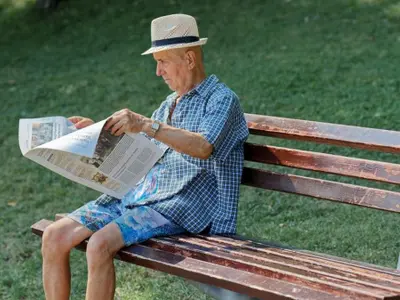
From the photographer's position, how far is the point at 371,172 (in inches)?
128

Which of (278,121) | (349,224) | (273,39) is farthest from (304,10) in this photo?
(278,121)

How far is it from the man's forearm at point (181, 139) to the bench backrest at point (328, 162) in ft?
1.54

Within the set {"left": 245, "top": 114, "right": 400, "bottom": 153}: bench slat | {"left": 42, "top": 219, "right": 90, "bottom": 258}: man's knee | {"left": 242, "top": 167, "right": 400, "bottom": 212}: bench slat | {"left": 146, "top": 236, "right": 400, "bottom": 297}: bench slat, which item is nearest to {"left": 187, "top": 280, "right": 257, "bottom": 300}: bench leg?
{"left": 146, "top": 236, "right": 400, "bottom": 297}: bench slat

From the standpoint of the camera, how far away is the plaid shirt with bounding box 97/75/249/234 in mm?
3279

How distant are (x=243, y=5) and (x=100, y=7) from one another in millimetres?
1883

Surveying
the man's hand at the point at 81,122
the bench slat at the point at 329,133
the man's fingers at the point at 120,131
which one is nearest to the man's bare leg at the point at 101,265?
the man's fingers at the point at 120,131

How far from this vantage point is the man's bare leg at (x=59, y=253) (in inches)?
126

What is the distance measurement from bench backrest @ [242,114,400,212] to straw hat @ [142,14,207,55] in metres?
0.53

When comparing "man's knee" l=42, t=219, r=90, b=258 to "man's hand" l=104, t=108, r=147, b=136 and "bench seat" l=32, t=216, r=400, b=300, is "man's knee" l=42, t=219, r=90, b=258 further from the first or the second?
"man's hand" l=104, t=108, r=147, b=136

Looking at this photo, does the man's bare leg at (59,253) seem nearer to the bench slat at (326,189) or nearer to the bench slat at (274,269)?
the bench slat at (274,269)

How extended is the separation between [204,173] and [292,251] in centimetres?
49

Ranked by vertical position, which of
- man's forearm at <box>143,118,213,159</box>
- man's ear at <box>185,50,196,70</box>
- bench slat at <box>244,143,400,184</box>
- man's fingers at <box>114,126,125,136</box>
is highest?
man's ear at <box>185,50,196,70</box>

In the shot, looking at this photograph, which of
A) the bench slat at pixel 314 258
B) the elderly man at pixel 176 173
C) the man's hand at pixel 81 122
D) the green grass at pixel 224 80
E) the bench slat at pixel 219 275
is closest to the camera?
the bench slat at pixel 219 275

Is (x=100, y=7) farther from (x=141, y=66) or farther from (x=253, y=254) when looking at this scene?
(x=253, y=254)
